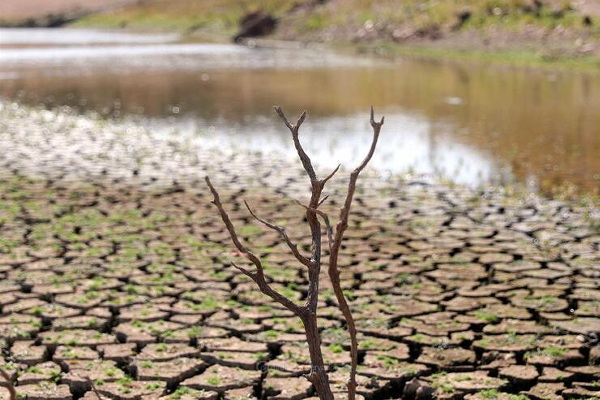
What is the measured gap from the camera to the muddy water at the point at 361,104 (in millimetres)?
10938

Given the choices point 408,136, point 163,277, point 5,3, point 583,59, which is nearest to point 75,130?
point 408,136

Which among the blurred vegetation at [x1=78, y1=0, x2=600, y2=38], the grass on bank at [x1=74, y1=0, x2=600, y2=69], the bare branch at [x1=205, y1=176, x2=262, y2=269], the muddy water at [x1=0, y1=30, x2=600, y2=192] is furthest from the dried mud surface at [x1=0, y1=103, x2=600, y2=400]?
the blurred vegetation at [x1=78, y1=0, x2=600, y2=38]

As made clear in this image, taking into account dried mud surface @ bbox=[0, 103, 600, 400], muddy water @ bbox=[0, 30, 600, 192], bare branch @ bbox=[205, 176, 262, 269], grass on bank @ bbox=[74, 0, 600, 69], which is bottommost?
dried mud surface @ bbox=[0, 103, 600, 400]

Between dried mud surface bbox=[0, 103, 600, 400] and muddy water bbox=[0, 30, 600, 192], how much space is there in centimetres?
187

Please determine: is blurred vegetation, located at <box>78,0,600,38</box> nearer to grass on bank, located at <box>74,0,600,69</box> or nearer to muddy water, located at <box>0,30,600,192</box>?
grass on bank, located at <box>74,0,600,69</box>

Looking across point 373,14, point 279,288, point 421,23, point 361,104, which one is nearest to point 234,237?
point 279,288

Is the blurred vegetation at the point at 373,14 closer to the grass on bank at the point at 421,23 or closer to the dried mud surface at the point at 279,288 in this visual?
the grass on bank at the point at 421,23

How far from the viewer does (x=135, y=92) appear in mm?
18406

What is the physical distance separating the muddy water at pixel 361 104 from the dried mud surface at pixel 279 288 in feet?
6.13

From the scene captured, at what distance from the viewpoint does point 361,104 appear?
16.6 meters

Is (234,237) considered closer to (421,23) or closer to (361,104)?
(361,104)

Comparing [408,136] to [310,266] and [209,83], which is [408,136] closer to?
[209,83]

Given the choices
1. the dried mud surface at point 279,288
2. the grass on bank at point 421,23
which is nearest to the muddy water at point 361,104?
the dried mud surface at point 279,288

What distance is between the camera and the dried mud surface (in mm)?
4629
